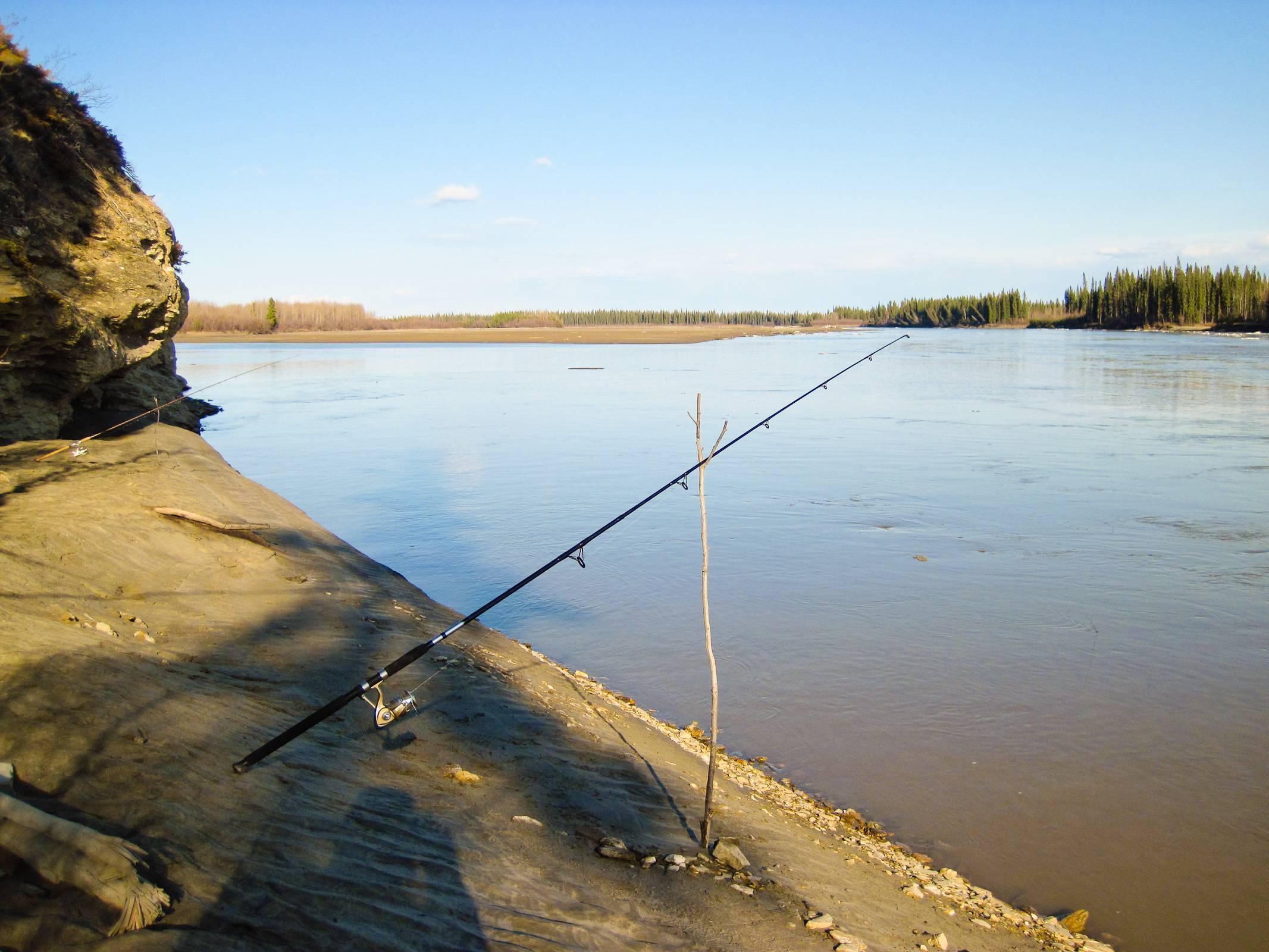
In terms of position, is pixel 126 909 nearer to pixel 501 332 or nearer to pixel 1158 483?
pixel 1158 483

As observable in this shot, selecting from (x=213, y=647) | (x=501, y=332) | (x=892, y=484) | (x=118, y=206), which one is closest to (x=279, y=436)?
(x=118, y=206)

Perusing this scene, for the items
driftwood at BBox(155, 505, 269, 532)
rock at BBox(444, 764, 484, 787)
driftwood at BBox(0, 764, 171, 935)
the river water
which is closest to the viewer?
driftwood at BBox(0, 764, 171, 935)

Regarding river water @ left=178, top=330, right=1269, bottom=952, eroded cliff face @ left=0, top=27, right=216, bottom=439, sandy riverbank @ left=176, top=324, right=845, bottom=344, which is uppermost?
sandy riverbank @ left=176, top=324, right=845, bottom=344

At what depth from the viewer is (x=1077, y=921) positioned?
12.9 feet

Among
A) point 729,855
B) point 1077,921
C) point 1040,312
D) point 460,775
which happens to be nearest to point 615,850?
point 729,855

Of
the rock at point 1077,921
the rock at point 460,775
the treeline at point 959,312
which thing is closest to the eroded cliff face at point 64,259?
the rock at point 460,775

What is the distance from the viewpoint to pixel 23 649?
4.06 m

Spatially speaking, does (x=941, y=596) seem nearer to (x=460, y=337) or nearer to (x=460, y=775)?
(x=460, y=775)

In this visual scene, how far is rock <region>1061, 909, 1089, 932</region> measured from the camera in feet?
12.8

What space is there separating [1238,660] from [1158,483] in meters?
7.45

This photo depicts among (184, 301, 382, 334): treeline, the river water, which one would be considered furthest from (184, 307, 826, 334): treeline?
the river water

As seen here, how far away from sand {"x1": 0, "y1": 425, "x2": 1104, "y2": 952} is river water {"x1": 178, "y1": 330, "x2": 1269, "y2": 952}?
597mm

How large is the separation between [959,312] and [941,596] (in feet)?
448

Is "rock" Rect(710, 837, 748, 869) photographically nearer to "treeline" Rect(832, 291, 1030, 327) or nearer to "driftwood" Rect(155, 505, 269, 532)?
"driftwood" Rect(155, 505, 269, 532)
